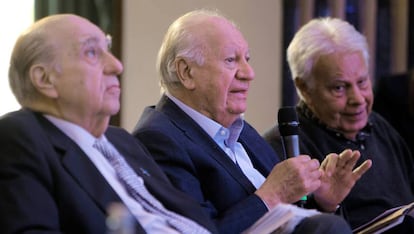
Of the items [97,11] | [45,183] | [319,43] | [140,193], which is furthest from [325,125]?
[45,183]

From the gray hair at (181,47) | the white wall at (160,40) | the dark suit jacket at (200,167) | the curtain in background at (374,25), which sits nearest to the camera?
the dark suit jacket at (200,167)

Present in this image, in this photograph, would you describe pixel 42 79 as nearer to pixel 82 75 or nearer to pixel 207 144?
pixel 82 75

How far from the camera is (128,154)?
2.27 m

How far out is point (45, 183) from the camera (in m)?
1.90

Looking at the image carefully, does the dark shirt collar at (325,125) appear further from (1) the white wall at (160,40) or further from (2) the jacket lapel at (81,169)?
(2) the jacket lapel at (81,169)

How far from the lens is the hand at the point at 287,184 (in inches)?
95.0

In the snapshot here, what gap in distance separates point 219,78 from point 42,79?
696 mm

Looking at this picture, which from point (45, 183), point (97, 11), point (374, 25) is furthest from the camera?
point (374, 25)

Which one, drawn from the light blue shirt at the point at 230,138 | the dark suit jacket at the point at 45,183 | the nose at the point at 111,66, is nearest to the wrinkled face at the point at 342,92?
the light blue shirt at the point at 230,138

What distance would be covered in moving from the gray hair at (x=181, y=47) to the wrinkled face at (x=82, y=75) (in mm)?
474

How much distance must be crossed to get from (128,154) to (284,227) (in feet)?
1.51

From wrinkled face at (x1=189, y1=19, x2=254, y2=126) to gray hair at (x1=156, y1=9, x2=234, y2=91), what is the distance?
0.08ft

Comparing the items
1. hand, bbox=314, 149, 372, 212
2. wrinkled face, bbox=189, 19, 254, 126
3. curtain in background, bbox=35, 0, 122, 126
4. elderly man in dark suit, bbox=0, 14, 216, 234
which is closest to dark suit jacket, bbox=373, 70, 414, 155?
hand, bbox=314, 149, 372, 212

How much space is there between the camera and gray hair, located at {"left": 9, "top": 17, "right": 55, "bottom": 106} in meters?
2.06
